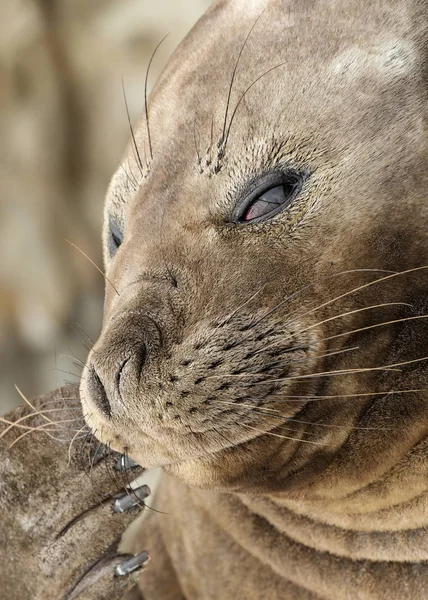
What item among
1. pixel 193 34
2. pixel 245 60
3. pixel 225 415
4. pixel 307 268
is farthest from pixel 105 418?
pixel 193 34

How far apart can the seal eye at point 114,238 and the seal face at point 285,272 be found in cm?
A: 26

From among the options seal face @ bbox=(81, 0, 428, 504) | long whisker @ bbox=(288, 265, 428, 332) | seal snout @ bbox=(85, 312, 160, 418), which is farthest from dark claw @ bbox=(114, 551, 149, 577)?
long whisker @ bbox=(288, 265, 428, 332)

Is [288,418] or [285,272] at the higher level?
[285,272]

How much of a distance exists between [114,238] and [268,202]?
20.5 inches

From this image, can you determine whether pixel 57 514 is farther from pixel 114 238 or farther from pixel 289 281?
pixel 289 281

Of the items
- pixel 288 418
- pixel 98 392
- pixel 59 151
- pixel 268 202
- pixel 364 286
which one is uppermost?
pixel 59 151

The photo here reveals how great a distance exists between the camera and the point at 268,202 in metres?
1.56

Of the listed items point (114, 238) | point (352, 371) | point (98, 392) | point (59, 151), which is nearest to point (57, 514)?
point (98, 392)

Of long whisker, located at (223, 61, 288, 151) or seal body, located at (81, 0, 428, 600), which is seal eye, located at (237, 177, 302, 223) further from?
long whisker, located at (223, 61, 288, 151)

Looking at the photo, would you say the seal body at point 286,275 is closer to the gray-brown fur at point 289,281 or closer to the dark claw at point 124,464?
the gray-brown fur at point 289,281

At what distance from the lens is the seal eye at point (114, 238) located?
1.92 metres

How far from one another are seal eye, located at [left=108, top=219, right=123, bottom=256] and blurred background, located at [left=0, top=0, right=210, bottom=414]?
2.22 m

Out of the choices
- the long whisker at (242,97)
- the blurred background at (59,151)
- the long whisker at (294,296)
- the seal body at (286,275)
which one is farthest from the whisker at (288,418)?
the blurred background at (59,151)

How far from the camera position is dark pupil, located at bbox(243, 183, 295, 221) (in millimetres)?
1555
